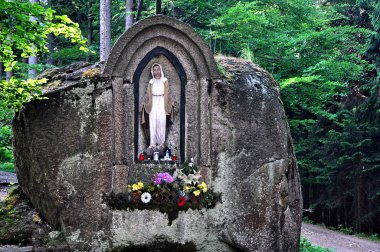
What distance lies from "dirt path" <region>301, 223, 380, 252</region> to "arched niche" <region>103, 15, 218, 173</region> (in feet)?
19.8

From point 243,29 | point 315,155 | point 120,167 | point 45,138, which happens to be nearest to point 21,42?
point 45,138

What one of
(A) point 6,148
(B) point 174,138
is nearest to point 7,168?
(A) point 6,148

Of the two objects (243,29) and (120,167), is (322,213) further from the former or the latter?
A: (120,167)

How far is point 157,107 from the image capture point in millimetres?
6859

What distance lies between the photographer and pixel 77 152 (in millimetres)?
6344

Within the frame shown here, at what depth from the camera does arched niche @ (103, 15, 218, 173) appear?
652cm

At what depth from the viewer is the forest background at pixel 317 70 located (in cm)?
1114

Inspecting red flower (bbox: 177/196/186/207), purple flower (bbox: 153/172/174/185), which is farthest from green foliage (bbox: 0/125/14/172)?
red flower (bbox: 177/196/186/207)

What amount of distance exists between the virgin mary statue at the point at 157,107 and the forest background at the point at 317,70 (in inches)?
90.6

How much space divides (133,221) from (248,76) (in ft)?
9.36

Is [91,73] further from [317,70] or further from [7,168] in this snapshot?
[7,168]

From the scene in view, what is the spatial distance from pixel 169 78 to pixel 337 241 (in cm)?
788

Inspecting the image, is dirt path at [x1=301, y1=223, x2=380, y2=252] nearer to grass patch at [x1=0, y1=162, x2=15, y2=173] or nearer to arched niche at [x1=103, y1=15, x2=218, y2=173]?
arched niche at [x1=103, y1=15, x2=218, y2=173]

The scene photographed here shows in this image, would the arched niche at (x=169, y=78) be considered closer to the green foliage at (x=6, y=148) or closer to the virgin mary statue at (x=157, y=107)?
the virgin mary statue at (x=157, y=107)
